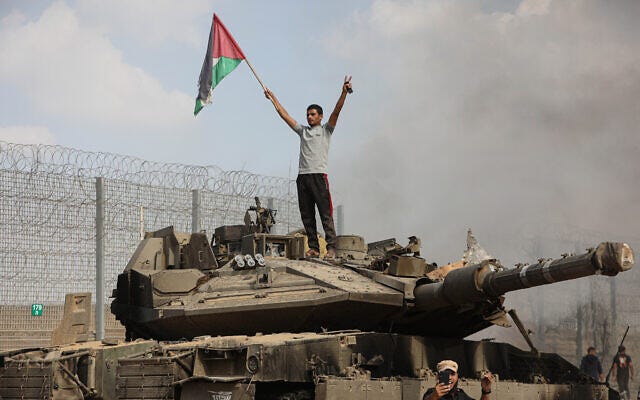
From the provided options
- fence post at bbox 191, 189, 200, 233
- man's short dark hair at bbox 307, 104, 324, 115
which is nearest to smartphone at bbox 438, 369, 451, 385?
man's short dark hair at bbox 307, 104, 324, 115

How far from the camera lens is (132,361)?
13.2 meters

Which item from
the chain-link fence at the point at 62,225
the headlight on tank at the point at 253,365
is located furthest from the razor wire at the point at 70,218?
the headlight on tank at the point at 253,365

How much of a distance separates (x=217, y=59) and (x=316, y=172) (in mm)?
4879

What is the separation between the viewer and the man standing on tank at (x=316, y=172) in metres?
16.9

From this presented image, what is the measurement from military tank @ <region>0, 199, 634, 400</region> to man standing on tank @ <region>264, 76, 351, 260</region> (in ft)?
1.40

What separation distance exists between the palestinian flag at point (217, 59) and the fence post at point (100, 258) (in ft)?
20.2

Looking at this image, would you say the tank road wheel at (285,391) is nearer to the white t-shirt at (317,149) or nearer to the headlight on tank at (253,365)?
the headlight on tank at (253,365)

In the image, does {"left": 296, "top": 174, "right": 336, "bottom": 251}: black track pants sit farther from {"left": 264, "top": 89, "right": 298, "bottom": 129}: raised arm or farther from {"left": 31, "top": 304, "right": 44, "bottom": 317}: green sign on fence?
{"left": 31, "top": 304, "right": 44, "bottom": 317}: green sign on fence

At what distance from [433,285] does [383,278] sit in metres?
0.85

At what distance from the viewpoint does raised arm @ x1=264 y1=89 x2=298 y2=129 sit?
57.7 feet

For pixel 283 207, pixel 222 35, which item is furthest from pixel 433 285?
pixel 283 207

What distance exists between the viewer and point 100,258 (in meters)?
26.2

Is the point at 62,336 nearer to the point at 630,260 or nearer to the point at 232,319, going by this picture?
the point at 232,319

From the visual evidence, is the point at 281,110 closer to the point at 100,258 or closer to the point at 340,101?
the point at 340,101
